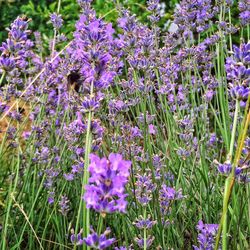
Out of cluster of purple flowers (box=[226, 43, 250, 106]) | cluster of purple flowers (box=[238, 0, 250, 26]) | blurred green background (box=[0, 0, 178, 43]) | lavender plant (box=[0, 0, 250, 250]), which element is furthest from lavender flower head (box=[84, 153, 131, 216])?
blurred green background (box=[0, 0, 178, 43])

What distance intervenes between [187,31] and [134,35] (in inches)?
26.5

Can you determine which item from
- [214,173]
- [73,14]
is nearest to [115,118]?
[214,173]

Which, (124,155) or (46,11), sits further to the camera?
(46,11)

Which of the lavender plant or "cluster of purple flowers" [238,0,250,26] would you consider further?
"cluster of purple flowers" [238,0,250,26]

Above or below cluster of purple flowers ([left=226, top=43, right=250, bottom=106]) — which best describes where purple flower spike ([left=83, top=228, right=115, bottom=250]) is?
below

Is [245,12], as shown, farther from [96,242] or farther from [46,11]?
[46,11]

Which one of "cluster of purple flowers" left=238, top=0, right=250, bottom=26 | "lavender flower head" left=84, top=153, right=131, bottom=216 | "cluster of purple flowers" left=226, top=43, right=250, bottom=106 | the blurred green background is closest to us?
"lavender flower head" left=84, top=153, right=131, bottom=216

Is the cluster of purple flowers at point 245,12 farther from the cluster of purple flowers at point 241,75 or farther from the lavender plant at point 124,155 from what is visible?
the cluster of purple flowers at point 241,75

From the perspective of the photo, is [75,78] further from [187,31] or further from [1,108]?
[187,31]

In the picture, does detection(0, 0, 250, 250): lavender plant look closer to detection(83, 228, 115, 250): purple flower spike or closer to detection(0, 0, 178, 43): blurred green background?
detection(83, 228, 115, 250): purple flower spike

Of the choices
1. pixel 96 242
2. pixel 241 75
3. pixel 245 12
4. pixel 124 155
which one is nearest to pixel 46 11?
pixel 245 12

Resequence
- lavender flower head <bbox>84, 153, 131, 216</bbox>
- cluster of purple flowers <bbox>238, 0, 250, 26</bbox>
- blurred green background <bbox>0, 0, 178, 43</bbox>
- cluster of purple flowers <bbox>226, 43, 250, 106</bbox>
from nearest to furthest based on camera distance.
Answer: lavender flower head <bbox>84, 153, 131, 216</bbox>
cluster of purple flowers <bbox>226, 43, 250, 106</bbox>
cluster of purple flowers <bbox>238, 0, 250, 26</bbox>
blurred green background <bbox>0, 0, 178, 43</bbox>

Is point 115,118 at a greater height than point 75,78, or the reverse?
point 75,78

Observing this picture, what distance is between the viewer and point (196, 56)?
269 cm
